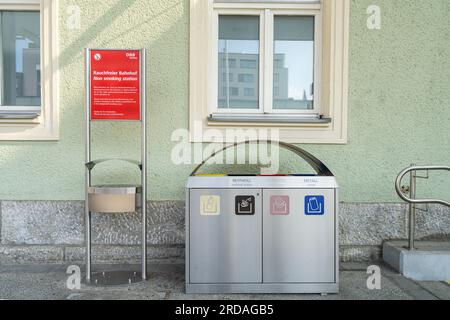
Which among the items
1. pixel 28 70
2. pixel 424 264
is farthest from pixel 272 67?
pixel 28 70

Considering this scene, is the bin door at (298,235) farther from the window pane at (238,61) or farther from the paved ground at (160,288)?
the window pane at (238,61)

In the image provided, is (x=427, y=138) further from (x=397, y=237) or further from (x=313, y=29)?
(x=313, y=29)

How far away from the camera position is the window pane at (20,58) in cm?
454

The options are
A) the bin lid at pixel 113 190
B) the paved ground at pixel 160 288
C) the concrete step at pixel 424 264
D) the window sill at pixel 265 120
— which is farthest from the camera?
the window sill at pixel 265 120

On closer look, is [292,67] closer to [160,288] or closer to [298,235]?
[298,235]

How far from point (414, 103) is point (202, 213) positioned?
274 centimetres

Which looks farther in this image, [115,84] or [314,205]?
[115,84]

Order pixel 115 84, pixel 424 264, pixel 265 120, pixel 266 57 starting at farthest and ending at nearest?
1. pixel 266 57
2. pixel 265 120
3. pixel 424 264
4. pixel 115 84

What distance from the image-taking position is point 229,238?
3352mm

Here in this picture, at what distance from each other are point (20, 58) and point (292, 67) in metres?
3.16

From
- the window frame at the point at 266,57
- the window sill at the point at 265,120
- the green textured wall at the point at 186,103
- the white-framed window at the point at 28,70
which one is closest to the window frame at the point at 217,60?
the window frame at the point at 266,57

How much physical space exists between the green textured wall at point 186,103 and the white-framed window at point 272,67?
144 millimetres

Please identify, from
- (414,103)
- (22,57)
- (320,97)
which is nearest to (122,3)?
(22,57)

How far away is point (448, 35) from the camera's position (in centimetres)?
436
